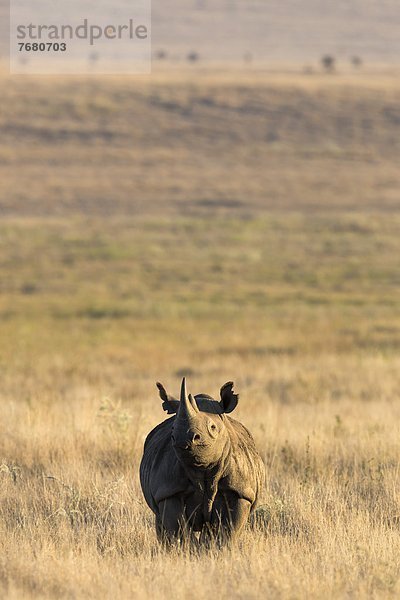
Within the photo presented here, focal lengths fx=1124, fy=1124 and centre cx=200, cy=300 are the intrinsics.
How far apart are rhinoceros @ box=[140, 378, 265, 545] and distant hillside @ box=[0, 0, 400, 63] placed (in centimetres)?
14514

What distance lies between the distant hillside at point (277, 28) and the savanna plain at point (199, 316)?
8470 centimetres

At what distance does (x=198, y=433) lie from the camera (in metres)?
5.55

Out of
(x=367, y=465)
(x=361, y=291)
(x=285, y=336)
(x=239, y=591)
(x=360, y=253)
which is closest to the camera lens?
(x=239, y=591)

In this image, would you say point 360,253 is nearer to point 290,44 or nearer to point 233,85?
point 233,85

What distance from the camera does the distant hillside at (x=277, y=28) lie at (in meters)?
164

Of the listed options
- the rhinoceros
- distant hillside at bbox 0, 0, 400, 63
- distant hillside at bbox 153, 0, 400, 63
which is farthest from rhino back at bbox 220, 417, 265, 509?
distant hillside at bbox 153, 0, 400, 63

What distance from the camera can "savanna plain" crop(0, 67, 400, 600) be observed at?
21.5 ft

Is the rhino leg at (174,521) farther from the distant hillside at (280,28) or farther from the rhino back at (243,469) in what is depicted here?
the distant hillside at (280,28)

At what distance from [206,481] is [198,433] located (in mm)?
519

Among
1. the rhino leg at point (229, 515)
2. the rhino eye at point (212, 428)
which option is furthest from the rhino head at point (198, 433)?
the rhino leg at point (229, 515)

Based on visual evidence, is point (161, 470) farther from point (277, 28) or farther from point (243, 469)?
point (277, 28)

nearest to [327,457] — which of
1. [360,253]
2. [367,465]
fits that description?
[367,465]

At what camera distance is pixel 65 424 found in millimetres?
11016

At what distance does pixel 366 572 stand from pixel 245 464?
878 mm
